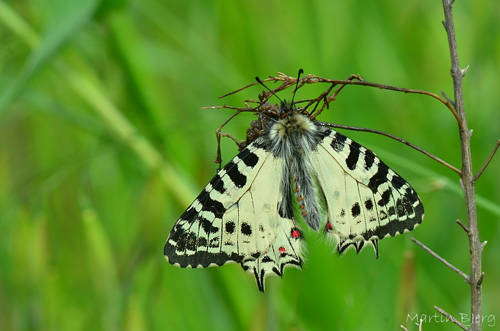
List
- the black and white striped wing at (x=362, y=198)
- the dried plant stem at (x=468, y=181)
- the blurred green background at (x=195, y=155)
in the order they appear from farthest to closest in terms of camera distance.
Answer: the blurred green background at (x=195, y=155) → the black and white striped wing at (x=362, y=198) → the dried plant stem at (x=468, y=181)

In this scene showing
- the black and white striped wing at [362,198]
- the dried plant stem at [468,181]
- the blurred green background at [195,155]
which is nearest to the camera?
the dried plant stem at [468,181]

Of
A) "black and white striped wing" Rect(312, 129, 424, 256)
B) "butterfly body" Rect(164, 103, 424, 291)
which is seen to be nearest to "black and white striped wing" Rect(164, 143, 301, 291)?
"butterfly body" Rect(164, 103, 424, 291)

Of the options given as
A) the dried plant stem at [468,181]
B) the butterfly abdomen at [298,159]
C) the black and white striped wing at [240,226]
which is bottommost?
the dried plant stem at [468,181]

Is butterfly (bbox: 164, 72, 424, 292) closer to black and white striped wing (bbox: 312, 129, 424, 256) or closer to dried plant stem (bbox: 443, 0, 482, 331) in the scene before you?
black and white striped wing (bbox: 312, 129, 424, 256)

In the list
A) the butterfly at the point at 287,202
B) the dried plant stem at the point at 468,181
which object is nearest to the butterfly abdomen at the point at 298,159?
the butterfly at the point at 287,202

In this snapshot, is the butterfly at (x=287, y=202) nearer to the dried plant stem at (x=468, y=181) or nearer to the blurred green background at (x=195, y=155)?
the blurred green background at (x=195, y=155)

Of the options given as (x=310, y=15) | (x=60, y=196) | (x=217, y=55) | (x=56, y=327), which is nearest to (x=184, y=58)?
(x=217, y=55)

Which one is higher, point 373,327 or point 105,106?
point 105,106

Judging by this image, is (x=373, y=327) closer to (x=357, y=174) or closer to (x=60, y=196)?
(x=357, y=174)
